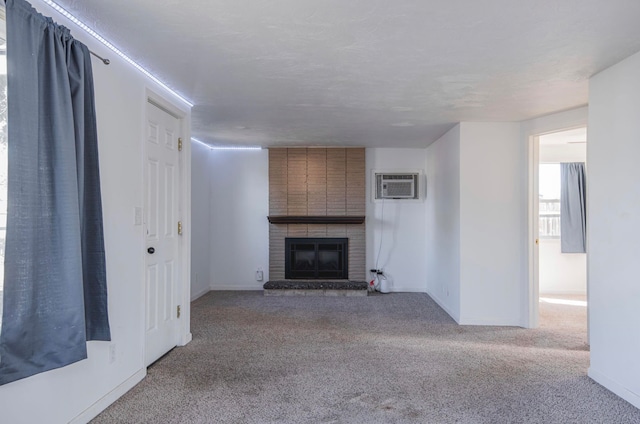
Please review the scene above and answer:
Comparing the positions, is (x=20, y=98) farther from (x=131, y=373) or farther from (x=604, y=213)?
(x=604, y=213)

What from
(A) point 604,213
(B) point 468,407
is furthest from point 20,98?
(A) point 604,213

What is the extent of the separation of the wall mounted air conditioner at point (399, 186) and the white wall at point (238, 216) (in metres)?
1.89

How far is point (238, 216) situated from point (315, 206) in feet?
4.19

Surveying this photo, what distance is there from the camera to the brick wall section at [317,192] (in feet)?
19.6

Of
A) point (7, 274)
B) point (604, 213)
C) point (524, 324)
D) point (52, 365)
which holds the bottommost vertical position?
point (524, 324)

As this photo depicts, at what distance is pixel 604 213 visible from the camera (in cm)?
270

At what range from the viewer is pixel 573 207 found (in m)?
5.80

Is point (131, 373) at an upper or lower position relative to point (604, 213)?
lower

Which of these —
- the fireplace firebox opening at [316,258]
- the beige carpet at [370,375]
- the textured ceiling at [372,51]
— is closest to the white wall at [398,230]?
the fireplace firebox opening at [316,258]

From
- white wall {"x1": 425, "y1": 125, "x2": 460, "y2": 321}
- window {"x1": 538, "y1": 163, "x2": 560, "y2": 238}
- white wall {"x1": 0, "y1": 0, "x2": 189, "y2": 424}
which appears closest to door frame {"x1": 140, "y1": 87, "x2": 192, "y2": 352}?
white wall {"x1": 0, "y1": 0, "x2": 189, "y2": 424}

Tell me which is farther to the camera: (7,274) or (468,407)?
(468,407)

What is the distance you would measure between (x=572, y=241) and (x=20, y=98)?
6.78 meters

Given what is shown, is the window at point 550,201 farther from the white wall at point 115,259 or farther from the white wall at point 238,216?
the white wall at point 115,259

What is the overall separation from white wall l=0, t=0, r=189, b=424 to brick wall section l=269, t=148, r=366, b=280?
10.5ft
